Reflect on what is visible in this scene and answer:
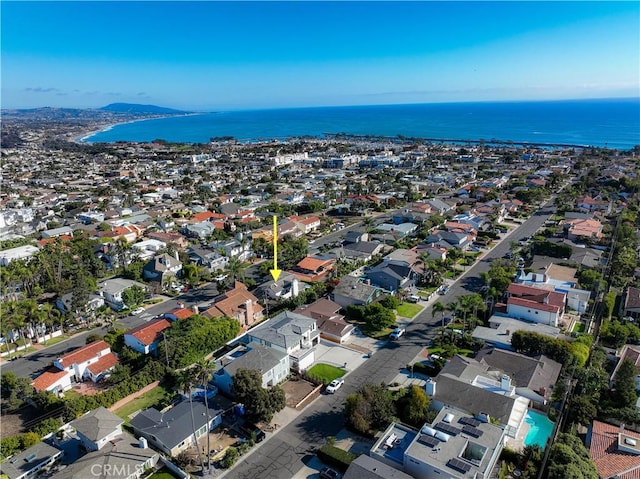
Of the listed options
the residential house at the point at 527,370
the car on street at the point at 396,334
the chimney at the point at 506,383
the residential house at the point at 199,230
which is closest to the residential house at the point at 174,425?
the car on street at the point at 396,334

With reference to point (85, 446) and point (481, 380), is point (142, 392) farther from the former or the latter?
point (481, 380)

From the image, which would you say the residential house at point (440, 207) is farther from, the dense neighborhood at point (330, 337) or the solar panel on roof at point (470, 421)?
the solar panel on roof at point (470, 421)

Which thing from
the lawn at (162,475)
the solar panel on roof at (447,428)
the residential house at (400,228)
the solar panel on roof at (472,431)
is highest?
the solar panel on roof at (472,431)

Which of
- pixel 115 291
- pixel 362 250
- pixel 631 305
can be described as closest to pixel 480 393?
pixel 631 305

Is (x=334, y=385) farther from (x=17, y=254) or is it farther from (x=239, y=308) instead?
(x=17, y=254)

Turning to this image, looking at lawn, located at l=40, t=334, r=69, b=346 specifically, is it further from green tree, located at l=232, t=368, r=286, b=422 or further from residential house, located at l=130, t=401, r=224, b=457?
green tree, located at l=232, t=368, r=286, b=422

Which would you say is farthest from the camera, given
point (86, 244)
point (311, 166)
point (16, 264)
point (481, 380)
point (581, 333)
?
point (311, 166)

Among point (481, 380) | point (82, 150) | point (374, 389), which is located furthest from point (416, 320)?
point (82, 150)
